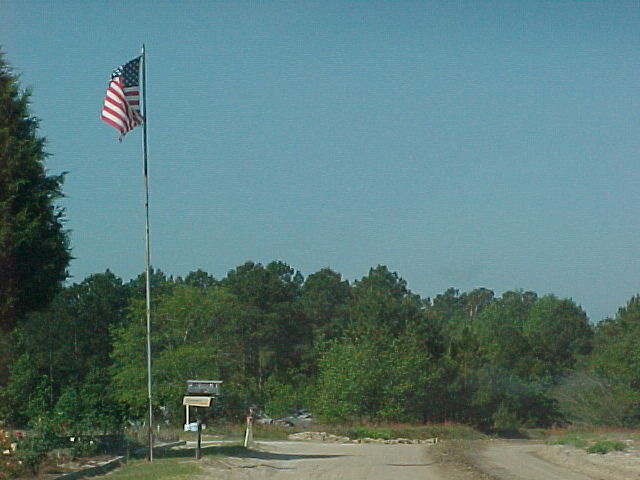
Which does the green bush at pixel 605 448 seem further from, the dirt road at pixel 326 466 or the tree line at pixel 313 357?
the tree line at pixel 313 357

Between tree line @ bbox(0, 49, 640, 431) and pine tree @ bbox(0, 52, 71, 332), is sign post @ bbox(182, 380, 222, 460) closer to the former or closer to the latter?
pine tree @ bbox(0, 52, 71, 332)

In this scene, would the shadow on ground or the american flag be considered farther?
the shadow on ground

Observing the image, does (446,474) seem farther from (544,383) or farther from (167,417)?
(544,383)

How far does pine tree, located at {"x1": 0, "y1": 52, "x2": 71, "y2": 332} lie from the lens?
26094mm

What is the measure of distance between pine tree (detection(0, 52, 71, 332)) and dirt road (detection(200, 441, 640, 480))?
7097 millimetres

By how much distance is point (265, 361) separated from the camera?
309 ft

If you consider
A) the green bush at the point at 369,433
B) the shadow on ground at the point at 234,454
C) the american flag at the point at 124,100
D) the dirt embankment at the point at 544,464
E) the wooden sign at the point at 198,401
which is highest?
the american flag at the point at 124,100

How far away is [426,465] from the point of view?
30.7m

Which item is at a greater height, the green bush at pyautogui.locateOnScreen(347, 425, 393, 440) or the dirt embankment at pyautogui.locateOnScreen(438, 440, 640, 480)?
the green bush at pyautogui.locateOnScreen(347, 425, 393, 440)

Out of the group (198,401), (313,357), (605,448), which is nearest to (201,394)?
(198,401)

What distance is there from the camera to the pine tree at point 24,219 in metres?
26.1

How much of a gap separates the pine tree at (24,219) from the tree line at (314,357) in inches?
1162

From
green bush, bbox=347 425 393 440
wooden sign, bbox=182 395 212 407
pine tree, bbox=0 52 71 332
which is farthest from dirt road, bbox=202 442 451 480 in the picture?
green bush, bbox=347 425 393 440

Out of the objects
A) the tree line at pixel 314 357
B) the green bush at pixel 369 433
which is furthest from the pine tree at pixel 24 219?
the green bush at pixel 369 433
